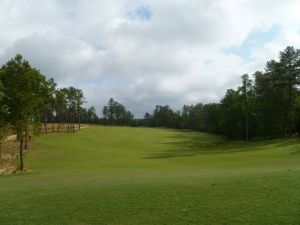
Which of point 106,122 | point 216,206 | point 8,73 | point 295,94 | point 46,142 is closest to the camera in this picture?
point 216,206

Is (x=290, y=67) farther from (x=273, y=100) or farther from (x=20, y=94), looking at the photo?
(x=20, y=94)

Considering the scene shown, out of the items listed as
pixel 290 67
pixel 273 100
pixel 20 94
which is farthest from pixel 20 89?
pixel 273 100

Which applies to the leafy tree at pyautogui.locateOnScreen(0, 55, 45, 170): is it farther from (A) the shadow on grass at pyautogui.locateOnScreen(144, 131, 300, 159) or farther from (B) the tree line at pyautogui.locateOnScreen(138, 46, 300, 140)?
(B) the tree line at pyautogui.locateOnScreen(138, 46, 300, 140)

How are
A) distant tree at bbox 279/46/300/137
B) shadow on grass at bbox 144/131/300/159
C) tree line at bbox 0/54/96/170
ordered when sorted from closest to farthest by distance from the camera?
1. tree line at bbox 0/54/96/170
2. shadow on grass at bbox 144/131/300/159
3. distant tree at bbox 279/46/300/137

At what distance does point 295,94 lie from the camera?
77.9m

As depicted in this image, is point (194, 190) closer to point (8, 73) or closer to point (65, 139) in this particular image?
point (8, 73)

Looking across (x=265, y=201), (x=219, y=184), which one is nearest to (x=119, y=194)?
(x=219, y=184)

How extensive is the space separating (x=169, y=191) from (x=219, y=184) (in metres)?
1.95

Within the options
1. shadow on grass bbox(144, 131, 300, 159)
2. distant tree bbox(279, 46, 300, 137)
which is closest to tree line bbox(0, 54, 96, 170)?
shadow on grass bbox(144, 131, 300, 159)

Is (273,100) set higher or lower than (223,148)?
higher

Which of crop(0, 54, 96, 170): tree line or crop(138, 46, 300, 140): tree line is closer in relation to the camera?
crop(0, 54, 96, 170): tree line

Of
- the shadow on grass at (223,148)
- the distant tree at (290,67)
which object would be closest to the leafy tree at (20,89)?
the shadow on grass at (223,148)

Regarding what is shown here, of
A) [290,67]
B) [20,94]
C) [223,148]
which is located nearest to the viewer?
[20,94]

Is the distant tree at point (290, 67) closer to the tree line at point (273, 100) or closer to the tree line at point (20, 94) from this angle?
the tree line at point (273, 100)
